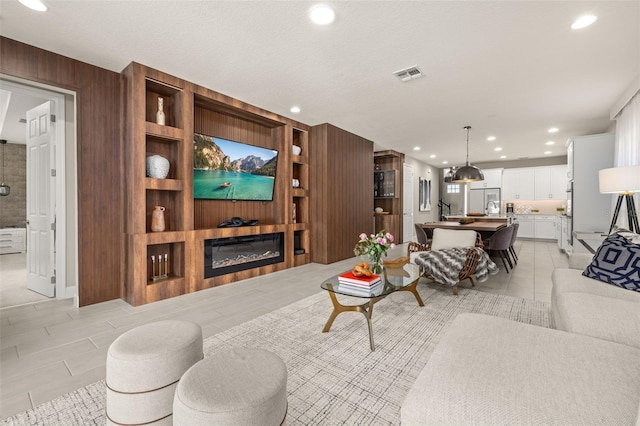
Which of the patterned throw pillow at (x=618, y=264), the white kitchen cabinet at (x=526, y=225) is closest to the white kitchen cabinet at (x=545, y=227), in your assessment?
the white kitchen cabinet at (x=526, y=225)

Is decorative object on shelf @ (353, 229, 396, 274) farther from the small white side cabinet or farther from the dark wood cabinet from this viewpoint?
the small white side cabinet

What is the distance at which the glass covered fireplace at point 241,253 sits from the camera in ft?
13.4

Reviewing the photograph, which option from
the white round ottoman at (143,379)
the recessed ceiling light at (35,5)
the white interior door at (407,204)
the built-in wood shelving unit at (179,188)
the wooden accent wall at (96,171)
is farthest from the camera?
the white interior door at (407,204)

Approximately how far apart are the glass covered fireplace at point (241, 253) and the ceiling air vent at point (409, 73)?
10.3 ft

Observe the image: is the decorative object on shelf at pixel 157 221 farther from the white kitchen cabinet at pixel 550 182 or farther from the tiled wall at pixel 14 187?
the white kitchen cabinet at pixel 550 182

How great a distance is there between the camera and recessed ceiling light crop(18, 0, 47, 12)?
7.47ft

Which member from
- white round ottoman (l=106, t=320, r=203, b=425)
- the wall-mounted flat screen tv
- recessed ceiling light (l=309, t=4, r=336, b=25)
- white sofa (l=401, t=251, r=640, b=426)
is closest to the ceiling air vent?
recessed ceiling light (l=309, t=4, r=336, b=25)

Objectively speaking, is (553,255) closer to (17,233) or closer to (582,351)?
(582,351)

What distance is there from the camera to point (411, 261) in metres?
3.99

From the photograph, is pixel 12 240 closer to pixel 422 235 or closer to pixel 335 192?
pixel 335 192

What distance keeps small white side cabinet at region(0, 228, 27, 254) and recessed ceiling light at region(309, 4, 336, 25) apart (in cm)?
882

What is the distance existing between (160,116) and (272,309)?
2.77 metres

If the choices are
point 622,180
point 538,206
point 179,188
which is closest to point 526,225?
point 538,206

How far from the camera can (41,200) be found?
3.80m
